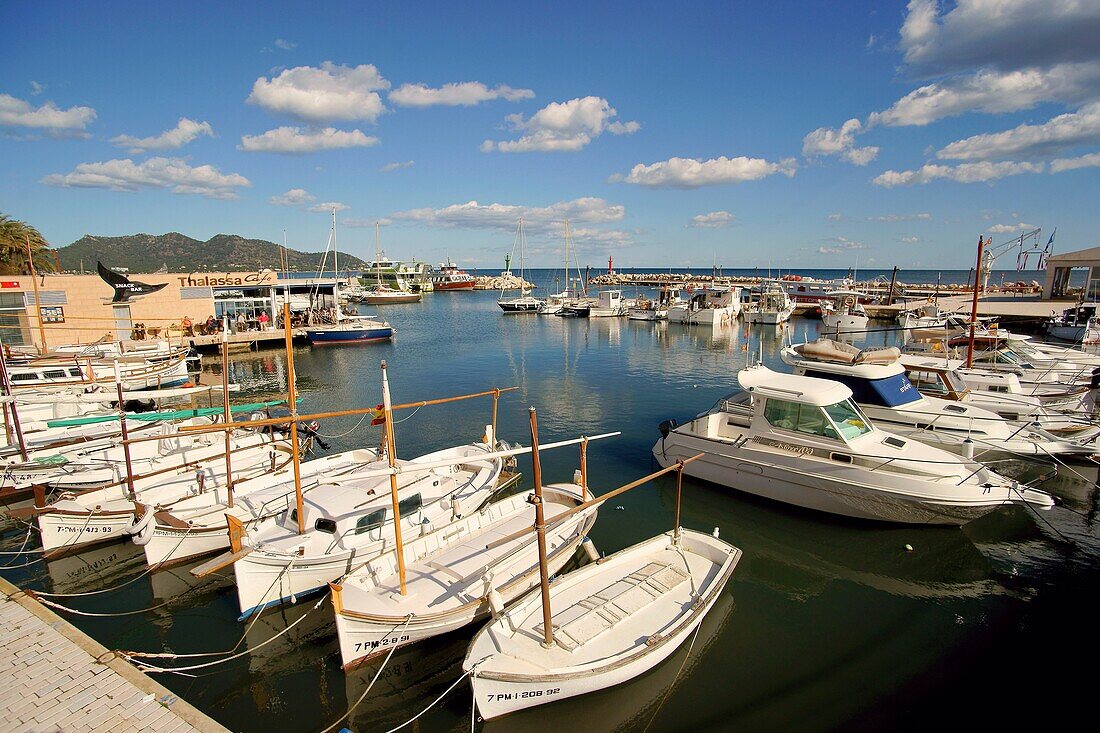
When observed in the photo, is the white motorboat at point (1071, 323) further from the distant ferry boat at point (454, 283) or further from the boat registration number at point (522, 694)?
the distant ferry boat at point (454, 283)

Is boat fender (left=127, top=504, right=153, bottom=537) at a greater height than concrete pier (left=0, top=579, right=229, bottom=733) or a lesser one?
greater

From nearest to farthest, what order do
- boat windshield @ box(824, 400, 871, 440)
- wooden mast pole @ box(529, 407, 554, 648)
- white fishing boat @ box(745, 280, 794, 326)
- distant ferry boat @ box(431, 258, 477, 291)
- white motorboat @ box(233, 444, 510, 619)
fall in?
wooden mast pole @ box(529, 407, 554, 648)
white motorboat @ box(233, 444, 510, 619)
boat windshield @ box(824, 400, 871, 440)
white fishing boat @ box(745, 280, 794, 326)
distant ferry boat @ box(431, 258, 477, 291)

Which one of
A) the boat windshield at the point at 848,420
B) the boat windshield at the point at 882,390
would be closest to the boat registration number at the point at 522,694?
the boat windshield at the point at 848,420

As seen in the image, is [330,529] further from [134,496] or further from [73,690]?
[134,496]

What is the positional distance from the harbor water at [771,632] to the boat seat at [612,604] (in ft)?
3.67

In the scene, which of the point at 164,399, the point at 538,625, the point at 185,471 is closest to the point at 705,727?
the point at 538,625

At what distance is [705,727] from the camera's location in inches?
349

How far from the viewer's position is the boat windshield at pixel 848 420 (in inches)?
602

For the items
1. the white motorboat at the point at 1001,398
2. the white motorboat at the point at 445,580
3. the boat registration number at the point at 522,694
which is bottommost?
the boat registration number at the point at 522,694

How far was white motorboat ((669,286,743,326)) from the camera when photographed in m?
63.3

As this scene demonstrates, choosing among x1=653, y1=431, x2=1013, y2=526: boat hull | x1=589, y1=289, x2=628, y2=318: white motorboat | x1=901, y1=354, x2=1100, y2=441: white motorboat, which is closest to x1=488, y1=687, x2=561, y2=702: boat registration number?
x1=653, y1=431, x2=1013, y2=526: boat hull

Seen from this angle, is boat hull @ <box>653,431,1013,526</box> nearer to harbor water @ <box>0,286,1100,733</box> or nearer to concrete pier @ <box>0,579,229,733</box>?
harbor water @ <box>0,286,1100,733</box>

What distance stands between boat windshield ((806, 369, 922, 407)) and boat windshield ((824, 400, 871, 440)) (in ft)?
9.77

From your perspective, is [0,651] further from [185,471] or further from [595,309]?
[595,309]
